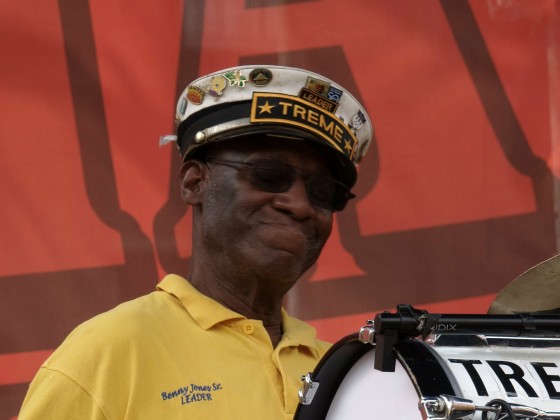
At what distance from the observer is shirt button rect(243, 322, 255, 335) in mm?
1870

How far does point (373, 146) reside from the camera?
3004 millimetres

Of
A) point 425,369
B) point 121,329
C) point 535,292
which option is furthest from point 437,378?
point 121,329

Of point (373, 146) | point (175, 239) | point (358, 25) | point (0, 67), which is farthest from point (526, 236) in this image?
point (0, 67)

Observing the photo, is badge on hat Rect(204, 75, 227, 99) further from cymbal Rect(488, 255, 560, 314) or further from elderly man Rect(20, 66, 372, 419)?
cymbal Rect(488, 255, 560, 314)

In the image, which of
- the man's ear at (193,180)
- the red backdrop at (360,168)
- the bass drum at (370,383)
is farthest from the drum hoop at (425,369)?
the red backdrop at (360,168)

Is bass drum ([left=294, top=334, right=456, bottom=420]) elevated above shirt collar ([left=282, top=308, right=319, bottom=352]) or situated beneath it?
elevated above

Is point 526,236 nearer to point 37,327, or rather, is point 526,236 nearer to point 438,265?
point 438,265

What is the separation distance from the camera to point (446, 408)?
4.26ft

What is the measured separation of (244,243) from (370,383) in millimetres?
413

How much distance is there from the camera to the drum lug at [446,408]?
129 cm

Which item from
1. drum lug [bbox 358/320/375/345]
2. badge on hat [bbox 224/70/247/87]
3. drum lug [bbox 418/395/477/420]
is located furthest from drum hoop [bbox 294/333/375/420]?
badge on hat [bbox 224/70/247/87]

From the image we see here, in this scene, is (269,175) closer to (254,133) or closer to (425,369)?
(254,133)

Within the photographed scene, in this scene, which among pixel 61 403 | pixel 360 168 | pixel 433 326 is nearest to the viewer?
pixel 433 326

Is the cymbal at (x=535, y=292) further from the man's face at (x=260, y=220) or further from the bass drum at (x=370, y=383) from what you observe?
the man's face at (x=260, y=220)
